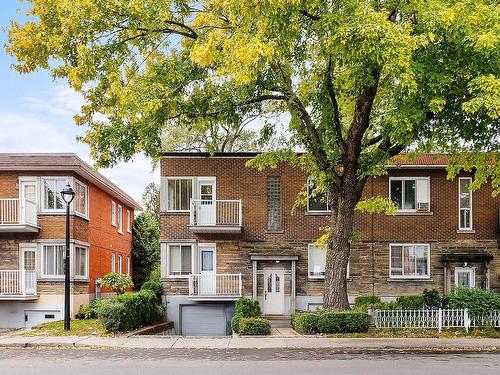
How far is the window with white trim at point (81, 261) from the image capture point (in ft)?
102

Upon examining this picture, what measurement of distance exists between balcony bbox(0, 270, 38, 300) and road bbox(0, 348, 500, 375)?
38.2 ft

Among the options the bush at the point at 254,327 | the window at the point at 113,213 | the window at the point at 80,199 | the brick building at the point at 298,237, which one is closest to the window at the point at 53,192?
the window at the point at 80,199

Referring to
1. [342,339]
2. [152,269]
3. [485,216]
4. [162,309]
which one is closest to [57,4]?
[342,339]

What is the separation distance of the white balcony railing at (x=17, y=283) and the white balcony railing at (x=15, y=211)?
2174 millimetres

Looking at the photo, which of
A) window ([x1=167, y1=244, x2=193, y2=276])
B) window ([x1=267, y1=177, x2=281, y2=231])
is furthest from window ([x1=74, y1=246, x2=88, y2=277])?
window ([x1=267, y1=177, x2=281, y2=231])

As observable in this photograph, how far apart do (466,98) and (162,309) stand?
17463 millimetres

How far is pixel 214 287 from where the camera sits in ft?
95.1

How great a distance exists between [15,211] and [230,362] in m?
17.5

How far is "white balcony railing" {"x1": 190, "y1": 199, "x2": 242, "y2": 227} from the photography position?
29.5 metres

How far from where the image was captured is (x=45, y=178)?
29.7 m

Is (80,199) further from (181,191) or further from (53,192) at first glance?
(181,191)

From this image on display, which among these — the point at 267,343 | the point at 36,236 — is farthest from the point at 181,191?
the point at 267,343

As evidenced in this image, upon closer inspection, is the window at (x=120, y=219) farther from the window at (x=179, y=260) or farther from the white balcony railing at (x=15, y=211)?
the white balcony railing at (x=15, y=211)

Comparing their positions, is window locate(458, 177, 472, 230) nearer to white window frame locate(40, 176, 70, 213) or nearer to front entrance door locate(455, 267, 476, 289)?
front entrance door locate(455, 267, 476, 289)
